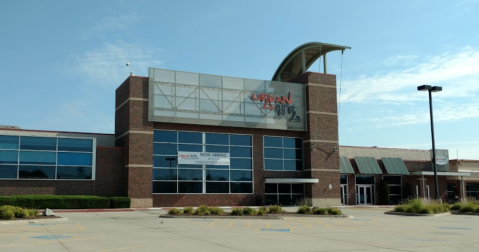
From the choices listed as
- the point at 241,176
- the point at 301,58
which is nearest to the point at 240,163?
the point at 241,176

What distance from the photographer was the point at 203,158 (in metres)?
39.3

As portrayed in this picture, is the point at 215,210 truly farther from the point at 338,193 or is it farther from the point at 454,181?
the point at 454,181

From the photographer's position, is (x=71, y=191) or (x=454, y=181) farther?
(x=454, y=181)

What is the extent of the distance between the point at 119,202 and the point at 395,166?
2667cm

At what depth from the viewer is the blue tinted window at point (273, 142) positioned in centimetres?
4206

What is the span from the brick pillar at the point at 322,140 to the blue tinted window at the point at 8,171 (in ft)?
74.9

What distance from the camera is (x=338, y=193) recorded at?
1699 inches

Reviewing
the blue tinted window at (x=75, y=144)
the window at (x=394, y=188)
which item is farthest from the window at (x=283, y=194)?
the blue tinted window at (x=75, y=144)

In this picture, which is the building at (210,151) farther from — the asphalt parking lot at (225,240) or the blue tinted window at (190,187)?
the asphalt parking lot at (225,240)

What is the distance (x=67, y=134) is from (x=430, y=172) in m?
32.6

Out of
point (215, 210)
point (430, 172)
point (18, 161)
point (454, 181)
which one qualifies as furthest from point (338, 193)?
point (18, 161)

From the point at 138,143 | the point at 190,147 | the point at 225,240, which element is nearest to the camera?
the point at 225,240

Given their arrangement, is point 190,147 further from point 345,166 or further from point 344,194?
point 344,194

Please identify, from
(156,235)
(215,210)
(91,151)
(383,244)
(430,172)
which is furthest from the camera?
(430,172)
